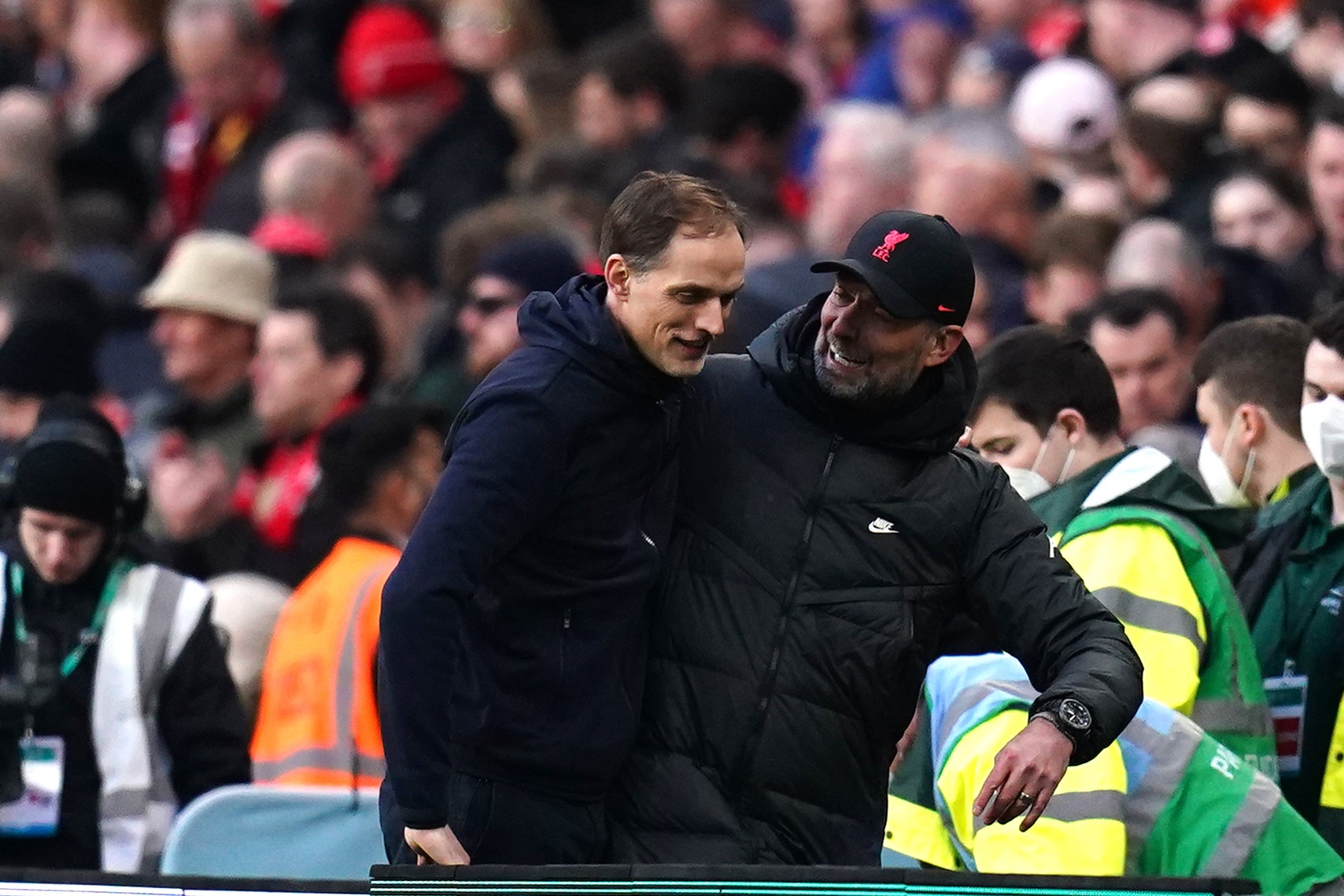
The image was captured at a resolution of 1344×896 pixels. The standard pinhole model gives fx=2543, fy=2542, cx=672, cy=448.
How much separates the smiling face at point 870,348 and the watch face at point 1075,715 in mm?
705

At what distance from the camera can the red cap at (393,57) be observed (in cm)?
1237

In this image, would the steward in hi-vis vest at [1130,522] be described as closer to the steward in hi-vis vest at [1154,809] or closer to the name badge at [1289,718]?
the name badge at [1289,718]

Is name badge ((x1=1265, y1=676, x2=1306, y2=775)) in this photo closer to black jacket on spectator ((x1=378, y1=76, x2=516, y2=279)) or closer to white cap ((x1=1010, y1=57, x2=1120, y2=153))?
white cap ((x1=1010, y1=57, x2=1120, y2=153))

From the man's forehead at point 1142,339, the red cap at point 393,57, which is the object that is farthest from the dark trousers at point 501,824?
the red cap at point 393,57

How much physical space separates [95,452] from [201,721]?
750mm

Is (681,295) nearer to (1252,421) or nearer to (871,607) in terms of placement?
(871,607)

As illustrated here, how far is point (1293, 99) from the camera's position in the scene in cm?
948

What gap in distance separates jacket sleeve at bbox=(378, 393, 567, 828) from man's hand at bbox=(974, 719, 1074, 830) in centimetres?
92

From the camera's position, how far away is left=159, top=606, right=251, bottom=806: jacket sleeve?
21.6ft

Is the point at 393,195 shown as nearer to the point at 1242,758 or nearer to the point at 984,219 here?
the point at 984,219

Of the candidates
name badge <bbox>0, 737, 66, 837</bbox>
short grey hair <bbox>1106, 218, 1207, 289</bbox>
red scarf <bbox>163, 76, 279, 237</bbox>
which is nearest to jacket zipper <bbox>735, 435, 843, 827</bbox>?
name badge <bbox>0, 737, 66, 837</bbox>

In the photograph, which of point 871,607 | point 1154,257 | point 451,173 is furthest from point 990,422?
point 451,173

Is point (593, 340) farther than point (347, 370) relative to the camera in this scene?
No

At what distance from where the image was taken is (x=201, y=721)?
6625 mm
